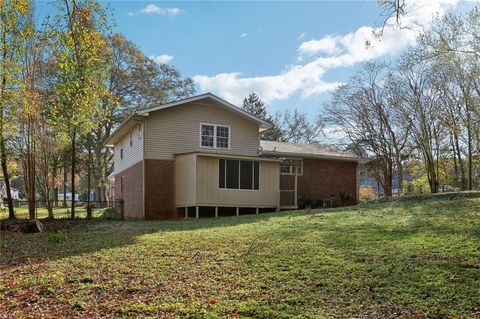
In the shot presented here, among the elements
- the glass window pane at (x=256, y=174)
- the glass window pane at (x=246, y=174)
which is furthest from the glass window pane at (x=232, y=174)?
the glass window pane at (x=256, y=174)

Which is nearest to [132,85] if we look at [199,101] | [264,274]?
[199,101]

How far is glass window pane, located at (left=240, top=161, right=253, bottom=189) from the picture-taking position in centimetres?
2197

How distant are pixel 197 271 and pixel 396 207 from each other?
8972 millimetres

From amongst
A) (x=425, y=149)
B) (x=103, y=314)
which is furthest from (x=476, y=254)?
(x=425, y=149)

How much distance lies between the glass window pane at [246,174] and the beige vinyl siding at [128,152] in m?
4.73

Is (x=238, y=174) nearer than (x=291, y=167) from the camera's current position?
Yes

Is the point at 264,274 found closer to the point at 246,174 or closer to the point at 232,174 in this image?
the point at 232,174

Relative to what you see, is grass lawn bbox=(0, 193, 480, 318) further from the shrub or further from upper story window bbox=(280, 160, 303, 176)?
the shrub

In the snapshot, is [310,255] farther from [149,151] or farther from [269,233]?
[149,151]

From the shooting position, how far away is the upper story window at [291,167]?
25.6 meters

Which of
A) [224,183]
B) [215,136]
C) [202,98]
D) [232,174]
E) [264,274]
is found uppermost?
[202,98]

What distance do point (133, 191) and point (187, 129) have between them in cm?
444

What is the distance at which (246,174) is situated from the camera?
22156 mm

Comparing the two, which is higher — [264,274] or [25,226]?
[25,226]
